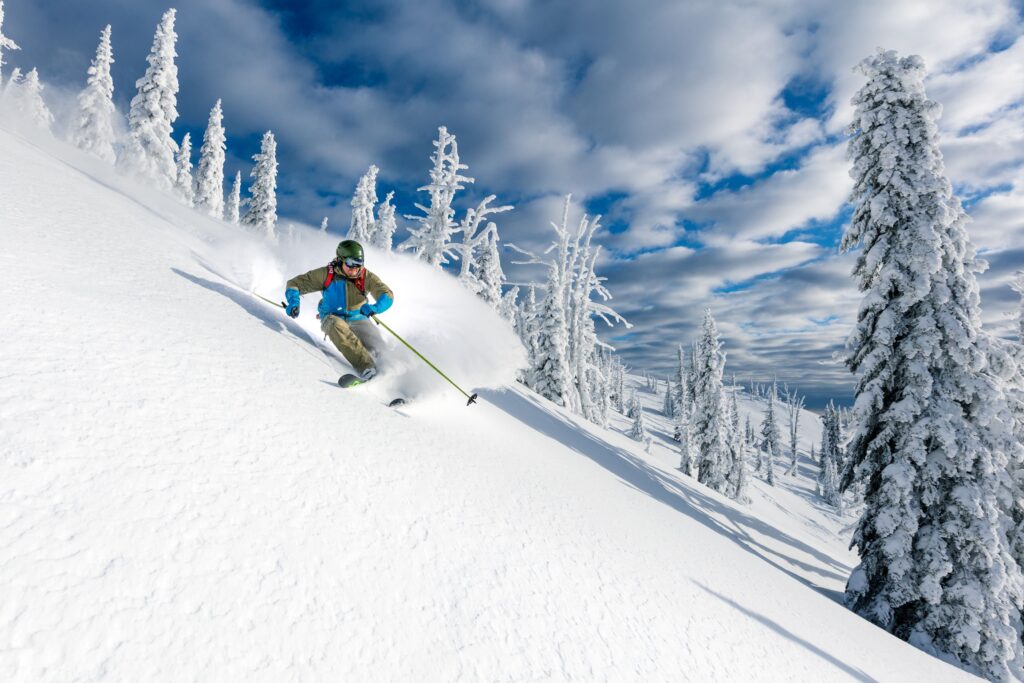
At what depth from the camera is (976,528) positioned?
11094mm

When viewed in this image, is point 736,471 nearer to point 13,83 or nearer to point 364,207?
point 364,207

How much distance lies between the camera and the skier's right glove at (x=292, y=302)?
19.8 feet

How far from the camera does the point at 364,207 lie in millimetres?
60062

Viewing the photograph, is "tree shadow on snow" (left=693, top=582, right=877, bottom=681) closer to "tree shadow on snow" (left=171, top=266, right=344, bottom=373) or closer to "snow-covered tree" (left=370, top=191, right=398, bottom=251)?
"tree shadow on snow" (left=171, top=266, right=344, bottom=373)

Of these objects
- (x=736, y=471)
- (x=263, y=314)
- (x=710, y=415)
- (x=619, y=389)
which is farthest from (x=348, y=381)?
(x=619, y=389)

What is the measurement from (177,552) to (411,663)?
48.3 inches

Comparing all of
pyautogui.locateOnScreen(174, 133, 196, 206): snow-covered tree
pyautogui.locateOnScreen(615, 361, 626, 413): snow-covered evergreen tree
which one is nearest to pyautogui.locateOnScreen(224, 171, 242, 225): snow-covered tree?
pyautogui.locateOnScreen(174, 133, 196, 206): snow-covered tree

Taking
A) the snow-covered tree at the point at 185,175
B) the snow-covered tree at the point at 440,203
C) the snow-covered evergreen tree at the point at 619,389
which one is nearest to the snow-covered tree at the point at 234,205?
the snow-covered tree at the point at 185,175

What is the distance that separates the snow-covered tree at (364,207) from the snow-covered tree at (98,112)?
2601 centimetres

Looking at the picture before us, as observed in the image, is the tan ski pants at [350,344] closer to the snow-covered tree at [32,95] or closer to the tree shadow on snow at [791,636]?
the tree shadow on snow at [791,636]

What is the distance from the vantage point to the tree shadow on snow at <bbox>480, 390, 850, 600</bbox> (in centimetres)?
1084

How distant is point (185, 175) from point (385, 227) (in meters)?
20.1

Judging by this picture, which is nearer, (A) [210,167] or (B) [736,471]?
(B) [736,471]

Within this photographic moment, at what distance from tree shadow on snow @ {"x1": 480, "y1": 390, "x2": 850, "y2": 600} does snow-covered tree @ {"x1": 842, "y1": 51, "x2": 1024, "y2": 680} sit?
2035mm
